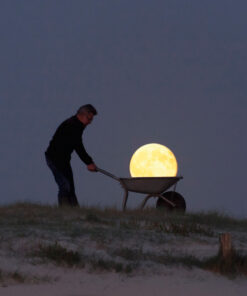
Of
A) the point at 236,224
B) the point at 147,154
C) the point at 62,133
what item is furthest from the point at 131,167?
the point at 236,224

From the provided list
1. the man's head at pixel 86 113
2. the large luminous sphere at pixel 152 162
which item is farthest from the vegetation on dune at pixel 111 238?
the man's head at pixel 86 113

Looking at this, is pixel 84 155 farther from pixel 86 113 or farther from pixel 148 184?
pixel 148 184

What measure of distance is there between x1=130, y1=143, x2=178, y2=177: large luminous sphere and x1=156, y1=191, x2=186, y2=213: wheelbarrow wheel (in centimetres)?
46

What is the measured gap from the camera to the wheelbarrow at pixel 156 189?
1047 centimetres

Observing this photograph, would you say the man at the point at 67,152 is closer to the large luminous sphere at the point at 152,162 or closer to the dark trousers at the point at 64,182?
the dark trousers at the point at 64,182

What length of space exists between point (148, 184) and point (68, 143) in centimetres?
158

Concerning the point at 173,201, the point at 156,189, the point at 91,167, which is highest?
the point at 91,167

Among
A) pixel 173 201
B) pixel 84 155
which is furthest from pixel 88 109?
pixel 173 201

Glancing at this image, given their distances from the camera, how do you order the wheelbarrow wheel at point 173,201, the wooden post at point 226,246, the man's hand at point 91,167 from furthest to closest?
the wheelbarrow wheel at point 173,201
the man's hand at point 91,167
the wooden post at point 226,246

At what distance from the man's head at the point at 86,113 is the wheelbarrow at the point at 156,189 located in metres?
0.88

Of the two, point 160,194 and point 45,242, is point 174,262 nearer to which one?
point 45,242

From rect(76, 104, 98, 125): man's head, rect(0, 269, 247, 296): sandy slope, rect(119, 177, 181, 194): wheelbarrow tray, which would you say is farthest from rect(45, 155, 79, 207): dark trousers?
rect(0, 269, 247, 296): sandy slope

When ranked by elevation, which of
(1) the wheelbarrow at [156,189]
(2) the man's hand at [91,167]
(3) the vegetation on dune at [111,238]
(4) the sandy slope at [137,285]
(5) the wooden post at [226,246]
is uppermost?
(2) the man's hand at [91,167]

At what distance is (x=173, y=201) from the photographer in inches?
435
